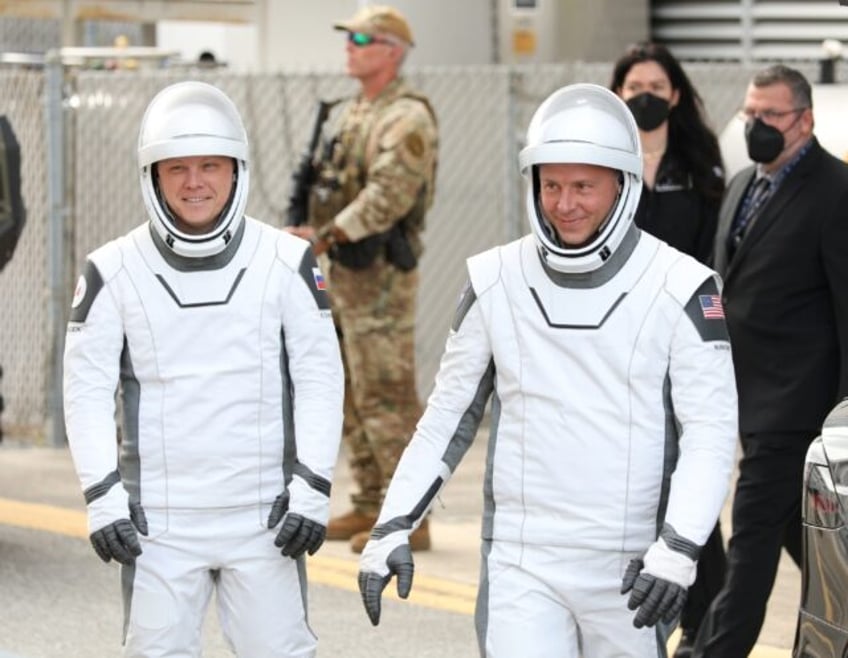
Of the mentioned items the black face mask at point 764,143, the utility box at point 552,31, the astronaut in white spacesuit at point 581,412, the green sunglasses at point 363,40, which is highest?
the utility box at point 552,31

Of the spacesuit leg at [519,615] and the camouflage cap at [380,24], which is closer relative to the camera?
the spacesuit leg at [519,615]

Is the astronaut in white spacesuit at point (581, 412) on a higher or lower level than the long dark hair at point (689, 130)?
lower

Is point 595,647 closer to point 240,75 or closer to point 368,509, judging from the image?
point 368,509

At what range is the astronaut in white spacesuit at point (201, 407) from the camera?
537 centimetres

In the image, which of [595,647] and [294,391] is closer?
[595,647]

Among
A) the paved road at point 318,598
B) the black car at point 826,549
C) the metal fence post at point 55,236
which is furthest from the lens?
the metal fence post at point 55,236

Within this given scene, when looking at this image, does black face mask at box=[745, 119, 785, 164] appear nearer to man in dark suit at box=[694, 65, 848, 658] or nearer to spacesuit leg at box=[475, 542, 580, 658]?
man in dark suit at box=[694, 65, 848, 658]

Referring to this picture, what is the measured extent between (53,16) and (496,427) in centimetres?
1047

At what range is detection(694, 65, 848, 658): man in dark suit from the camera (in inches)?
257

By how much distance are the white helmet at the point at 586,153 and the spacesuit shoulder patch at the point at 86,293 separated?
1109mm

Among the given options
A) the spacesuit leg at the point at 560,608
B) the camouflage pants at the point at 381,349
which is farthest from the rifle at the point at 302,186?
the spacesuit leg at the point at 560,608

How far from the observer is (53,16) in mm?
14953

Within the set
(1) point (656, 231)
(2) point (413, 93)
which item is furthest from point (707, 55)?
(1) point (656, 231)

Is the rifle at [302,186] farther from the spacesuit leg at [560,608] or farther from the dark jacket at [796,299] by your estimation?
the spacesuit leg at [560,608]
